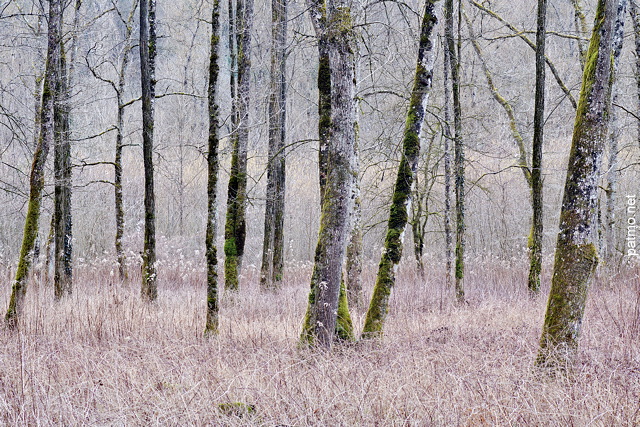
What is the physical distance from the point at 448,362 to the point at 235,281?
5.85m

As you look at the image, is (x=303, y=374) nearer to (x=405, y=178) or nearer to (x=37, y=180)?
(x=405, y=178)

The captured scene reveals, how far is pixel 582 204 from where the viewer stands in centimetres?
449

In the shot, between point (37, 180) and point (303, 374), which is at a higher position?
point (37, 180)

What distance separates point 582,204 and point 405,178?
7.04 ft

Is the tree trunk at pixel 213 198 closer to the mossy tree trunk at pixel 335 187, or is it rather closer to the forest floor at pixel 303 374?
the forest floor at pixel 303 374

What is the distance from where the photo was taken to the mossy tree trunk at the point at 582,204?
4.50 m

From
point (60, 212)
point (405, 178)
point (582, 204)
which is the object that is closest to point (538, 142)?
point (405, 178)

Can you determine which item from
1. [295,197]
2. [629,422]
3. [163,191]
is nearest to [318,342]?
[629,422]

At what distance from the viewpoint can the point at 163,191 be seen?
21531 millimetres

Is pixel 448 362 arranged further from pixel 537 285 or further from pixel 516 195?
pixel 516 195

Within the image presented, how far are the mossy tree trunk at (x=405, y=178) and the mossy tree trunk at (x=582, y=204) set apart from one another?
6.27 feet

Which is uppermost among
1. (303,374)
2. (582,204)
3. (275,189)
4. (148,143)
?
(148,143)

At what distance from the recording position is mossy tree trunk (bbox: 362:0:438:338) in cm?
621

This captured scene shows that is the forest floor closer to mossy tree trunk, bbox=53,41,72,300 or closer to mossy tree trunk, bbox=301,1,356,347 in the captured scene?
mossy tree trunk, bbox=301,1,356,347
